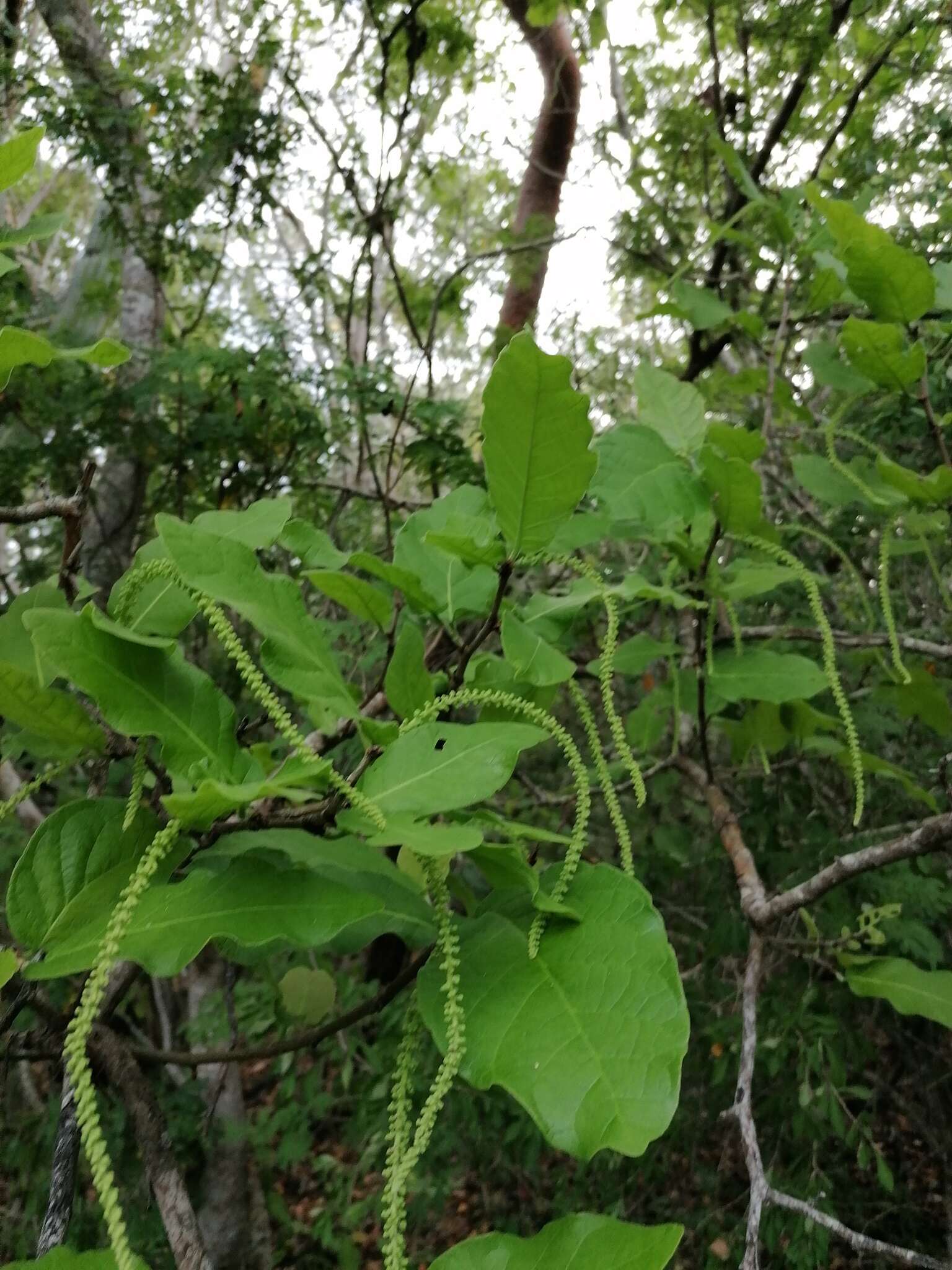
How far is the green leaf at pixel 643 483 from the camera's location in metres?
0.76

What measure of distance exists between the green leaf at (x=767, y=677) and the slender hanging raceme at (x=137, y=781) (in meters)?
0.56

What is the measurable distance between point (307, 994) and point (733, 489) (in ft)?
3.21

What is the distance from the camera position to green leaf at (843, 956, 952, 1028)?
26.3 inches

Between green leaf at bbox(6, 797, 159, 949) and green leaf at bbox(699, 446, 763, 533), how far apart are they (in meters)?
0.53

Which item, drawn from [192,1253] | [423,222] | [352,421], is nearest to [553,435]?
[192,1253]

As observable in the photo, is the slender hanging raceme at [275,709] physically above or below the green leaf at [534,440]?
below

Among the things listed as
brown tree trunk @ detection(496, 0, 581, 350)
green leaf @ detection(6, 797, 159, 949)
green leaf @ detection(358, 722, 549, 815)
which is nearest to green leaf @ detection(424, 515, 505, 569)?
green leaf @ detection(358, 722, 549, 815)

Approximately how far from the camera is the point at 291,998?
1.24m

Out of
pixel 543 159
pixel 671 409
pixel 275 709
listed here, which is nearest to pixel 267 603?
A: pixel 275 709

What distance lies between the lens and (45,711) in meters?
0.47

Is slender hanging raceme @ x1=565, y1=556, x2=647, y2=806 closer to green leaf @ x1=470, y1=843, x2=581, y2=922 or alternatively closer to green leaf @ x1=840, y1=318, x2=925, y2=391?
green leaf @ x1=470, y1=843, x2=581, y2=922

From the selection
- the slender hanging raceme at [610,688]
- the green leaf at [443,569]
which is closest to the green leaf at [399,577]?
the green leaf at [443,569]

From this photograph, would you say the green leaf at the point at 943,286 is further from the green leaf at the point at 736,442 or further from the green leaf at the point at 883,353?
the green leaf at the point at 736,442

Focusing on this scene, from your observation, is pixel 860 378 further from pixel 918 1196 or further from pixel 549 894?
pixel 918 1196
